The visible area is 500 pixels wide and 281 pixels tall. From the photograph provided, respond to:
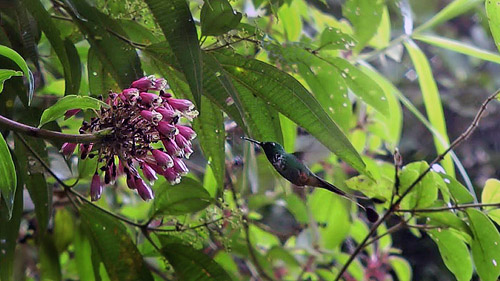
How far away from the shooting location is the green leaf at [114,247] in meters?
0.64

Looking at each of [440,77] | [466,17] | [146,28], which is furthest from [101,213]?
[466,17]

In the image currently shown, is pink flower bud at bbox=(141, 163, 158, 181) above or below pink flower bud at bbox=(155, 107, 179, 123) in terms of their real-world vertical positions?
below

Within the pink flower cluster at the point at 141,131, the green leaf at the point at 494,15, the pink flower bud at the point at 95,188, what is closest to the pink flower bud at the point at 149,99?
the pink flower cluster at the point at 141,131

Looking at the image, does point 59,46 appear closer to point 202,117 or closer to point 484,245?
point 202,117

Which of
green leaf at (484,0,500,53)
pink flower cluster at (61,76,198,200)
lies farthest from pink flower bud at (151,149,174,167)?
green leaf at (484,0,500,53)

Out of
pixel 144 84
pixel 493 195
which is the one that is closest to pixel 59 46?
pixel 144 84

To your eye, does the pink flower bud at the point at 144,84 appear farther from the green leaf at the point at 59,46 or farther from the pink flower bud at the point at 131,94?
the green leaf at the point at 59,46

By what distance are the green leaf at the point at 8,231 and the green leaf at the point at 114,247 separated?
0.27 ft

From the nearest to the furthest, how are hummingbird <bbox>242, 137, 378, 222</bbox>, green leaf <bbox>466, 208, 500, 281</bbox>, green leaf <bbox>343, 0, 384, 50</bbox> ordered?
hummingbird <bbox>242, 137, 378, 222</bbox> < green leaf <bbox>466, 208, 500, 281</bbox> < green leaf <bbox>343, 0, 384, 50</bbox>

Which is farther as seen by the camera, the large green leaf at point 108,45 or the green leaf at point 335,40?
the green leaf at point 335,40

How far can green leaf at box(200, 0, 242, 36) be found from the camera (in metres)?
0.52

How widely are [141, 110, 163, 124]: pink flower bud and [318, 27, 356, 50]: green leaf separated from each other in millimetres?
302

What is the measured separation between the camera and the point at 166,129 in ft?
1.43

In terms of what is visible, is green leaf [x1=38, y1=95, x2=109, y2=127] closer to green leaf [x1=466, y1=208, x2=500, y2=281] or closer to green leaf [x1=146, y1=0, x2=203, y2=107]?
green leaf [x1=146, y1=0, x2=203, y2=107]
